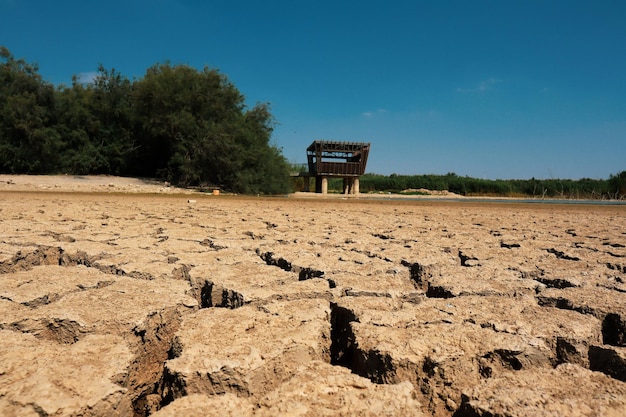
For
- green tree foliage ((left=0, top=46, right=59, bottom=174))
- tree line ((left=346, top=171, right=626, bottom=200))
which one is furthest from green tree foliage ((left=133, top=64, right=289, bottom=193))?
tree line ((left=346, top=171, right=626, bottom=200))

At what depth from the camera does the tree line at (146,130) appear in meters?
15.2

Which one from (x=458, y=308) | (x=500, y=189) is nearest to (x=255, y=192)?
(x=458, y=308)

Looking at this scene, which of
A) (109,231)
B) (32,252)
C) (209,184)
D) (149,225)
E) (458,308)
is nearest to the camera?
(458,308)

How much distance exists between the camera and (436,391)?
106 centimetres

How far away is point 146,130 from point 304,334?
55.5ft

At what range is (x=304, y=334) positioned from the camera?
1254 mm

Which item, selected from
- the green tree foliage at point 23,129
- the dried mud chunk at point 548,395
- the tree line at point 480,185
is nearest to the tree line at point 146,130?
the green tree foliage at point 23,129

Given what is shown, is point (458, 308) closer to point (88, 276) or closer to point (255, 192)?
point (88, 276)

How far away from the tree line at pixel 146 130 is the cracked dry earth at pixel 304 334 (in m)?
13.0

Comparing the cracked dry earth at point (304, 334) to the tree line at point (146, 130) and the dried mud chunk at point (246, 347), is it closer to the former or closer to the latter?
the dried mud chunk at point (246, 347)

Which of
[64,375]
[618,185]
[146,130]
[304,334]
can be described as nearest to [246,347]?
[304,334]

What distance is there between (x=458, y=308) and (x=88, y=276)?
1.59 meters

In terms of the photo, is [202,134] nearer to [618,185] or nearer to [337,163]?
[337,163]

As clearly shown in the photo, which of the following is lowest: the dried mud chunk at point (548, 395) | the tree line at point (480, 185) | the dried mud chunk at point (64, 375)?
the dried mud chunk at point (64, 375)
